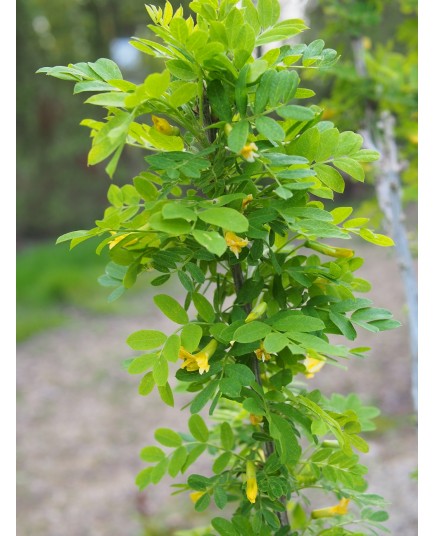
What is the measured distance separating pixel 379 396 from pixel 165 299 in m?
2.97

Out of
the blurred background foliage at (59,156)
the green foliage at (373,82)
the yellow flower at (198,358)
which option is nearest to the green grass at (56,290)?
the blurred background foliage at (59,156)

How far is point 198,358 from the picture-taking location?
30.4 inches

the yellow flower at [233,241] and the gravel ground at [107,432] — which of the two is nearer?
the yellow flower at [233,241]

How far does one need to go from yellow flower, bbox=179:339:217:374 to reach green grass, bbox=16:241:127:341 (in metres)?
4.65

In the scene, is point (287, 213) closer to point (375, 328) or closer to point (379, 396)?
point (375, 328)

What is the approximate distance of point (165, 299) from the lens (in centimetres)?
81

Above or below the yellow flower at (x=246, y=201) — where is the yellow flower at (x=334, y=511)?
below

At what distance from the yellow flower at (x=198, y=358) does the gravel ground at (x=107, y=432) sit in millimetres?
Result: 1387

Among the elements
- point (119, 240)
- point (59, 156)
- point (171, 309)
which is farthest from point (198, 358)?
point (59, 156)

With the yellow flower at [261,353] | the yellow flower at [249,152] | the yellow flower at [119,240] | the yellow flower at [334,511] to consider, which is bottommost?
the yellow flower at [334,511]

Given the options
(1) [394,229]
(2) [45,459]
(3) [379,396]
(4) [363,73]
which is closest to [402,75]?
(4) [363,73]

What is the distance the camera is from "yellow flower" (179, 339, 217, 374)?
2.52 feet

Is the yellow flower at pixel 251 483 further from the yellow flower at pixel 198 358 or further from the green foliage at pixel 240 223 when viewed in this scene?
the yellow flower at pixel 198 358

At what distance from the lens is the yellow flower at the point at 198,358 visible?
77 centimetres
